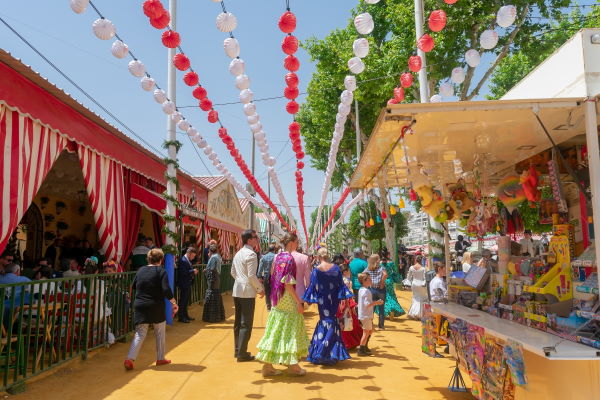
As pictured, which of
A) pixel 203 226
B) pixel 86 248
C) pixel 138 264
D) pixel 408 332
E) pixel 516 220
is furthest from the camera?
pixel 203 226

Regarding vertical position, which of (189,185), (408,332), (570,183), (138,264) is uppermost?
(189,185)

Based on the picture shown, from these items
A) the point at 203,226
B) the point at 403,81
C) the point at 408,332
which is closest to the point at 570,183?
the point at 403,81

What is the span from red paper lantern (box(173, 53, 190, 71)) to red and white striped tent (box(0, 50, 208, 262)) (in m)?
1.64

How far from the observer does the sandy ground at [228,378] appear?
17.8ft

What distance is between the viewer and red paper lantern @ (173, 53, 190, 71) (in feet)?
25.5

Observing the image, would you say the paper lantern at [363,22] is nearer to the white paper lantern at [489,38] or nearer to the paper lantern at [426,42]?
the paper lantern at [426,42]

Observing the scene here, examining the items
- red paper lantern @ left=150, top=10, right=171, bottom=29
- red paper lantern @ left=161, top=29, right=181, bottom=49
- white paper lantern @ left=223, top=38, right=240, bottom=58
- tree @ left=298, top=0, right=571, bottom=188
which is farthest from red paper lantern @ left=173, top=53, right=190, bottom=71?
tree @ left=298, top=0, right=571, bottom=188

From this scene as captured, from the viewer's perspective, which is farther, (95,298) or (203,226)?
(203,226)

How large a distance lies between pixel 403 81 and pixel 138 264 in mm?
6849

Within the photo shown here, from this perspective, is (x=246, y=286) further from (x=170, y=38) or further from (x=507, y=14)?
(x=507, y=14)

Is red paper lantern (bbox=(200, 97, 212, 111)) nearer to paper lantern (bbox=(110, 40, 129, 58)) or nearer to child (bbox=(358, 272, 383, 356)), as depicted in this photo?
paper lantern (bbox=(110, 40, 129, 58))

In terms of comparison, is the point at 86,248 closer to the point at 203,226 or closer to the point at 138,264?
the point at 138,264

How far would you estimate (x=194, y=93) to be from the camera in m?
9.05

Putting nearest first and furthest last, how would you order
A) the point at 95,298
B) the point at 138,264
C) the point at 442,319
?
1. the point at 442,319
2. the point at 95,298
3. the point at 138,264
